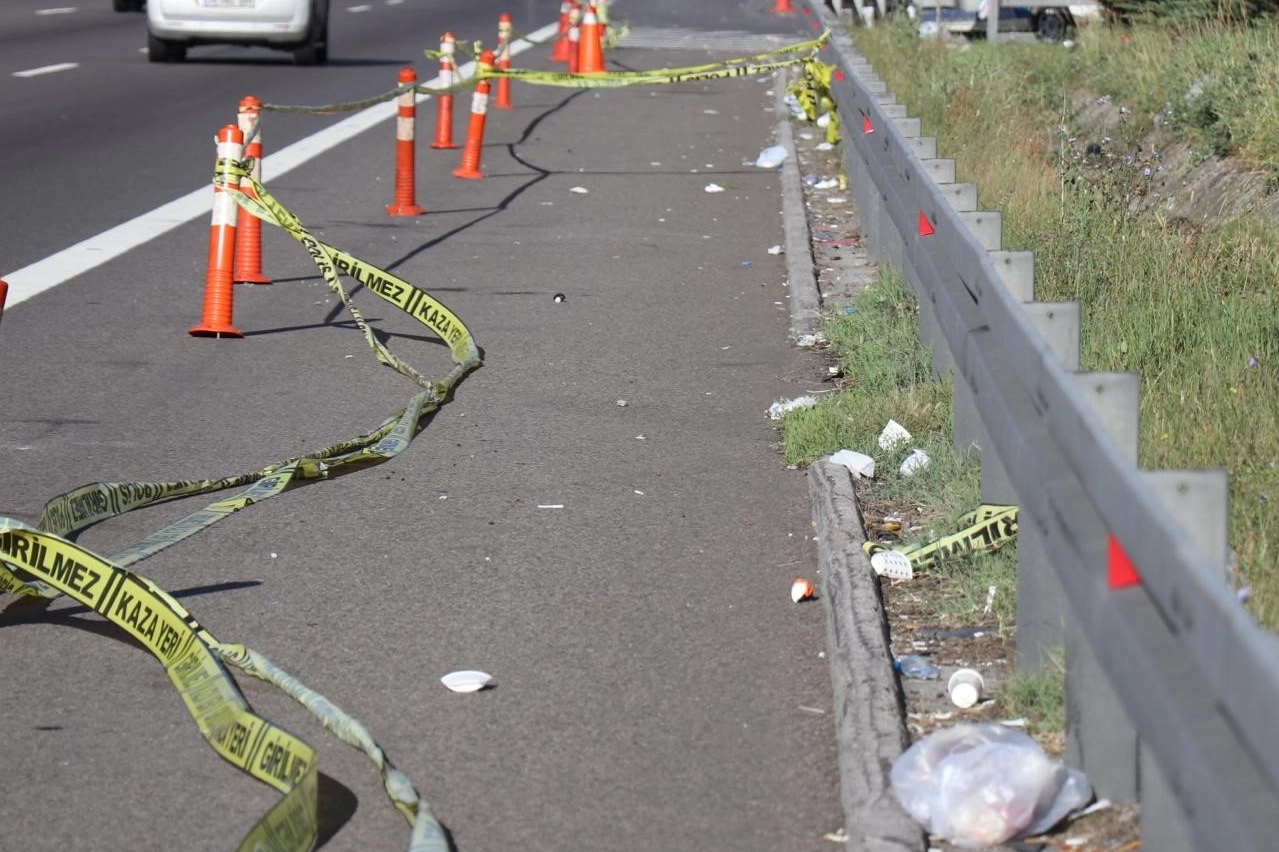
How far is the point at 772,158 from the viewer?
16.4 m

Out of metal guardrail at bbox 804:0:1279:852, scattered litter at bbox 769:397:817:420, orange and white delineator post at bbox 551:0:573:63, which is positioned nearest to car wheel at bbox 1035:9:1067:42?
orange and white delineator post at bbox 551:0:573:63

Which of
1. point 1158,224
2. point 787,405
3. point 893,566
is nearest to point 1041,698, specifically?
point 893,566

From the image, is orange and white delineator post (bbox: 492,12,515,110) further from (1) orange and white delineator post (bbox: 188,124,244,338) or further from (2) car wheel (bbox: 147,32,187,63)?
(1) orange and white delineator post (bbox: 188,124,244,338)

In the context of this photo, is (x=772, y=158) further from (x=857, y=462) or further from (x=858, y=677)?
(x=858, y=677)

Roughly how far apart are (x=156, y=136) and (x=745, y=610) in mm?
12725

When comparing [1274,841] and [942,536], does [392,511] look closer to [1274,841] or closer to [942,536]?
[942,536]

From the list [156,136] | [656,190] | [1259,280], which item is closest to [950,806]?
[1259,280]

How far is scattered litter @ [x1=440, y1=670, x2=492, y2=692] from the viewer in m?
4.93

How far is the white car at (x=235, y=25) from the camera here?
921 inches

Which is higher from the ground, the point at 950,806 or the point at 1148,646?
the point at 1148,646

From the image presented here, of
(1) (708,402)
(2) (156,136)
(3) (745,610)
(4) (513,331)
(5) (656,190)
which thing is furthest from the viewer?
(2) (156,136)

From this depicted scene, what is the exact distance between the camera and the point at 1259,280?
8.68 metres

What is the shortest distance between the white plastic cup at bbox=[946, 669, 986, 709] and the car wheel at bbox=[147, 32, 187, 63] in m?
21.3

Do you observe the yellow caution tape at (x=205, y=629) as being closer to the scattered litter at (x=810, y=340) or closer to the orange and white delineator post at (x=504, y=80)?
the scattered litter at (x=810, y=340)
